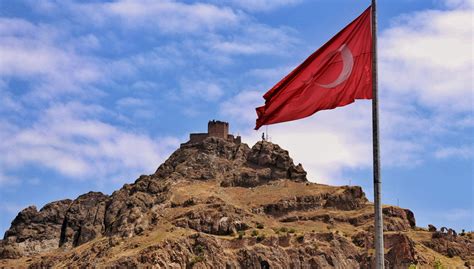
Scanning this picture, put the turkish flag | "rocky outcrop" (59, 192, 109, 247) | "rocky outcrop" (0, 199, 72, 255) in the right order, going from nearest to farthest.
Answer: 1. the turkish flag
2. "rocky outcrop" (59, 192, 109, 247)
3. "rocky outcrop" (0, 199, 72, 255)

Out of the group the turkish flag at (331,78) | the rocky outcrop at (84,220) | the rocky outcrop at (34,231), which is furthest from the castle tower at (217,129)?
the turkish flag at (331,78)

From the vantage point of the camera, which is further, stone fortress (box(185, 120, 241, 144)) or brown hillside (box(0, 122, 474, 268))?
stone fortress (box(185, 120, 241, 144))

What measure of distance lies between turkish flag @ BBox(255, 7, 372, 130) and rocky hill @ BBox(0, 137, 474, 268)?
11619cm

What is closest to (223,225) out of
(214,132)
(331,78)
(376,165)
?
(214,132)

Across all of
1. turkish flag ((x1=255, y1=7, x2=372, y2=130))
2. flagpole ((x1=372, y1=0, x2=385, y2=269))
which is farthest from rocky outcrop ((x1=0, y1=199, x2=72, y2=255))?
flagpole ((x1=372, y1=0, x2=385, y2=269))

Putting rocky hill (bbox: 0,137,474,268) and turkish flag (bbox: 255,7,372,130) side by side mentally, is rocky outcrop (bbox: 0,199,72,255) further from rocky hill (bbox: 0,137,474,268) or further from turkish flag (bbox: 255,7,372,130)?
turkish flag (bbox: 255,7,372,130)

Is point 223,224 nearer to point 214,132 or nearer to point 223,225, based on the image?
point 223,225

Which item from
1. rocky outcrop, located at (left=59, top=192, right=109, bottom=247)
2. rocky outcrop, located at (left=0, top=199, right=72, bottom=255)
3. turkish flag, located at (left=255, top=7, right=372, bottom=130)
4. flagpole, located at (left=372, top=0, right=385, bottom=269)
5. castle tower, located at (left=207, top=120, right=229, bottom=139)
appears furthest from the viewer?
castle tower, located at (left=207, top=120, right=229, bottom=139)

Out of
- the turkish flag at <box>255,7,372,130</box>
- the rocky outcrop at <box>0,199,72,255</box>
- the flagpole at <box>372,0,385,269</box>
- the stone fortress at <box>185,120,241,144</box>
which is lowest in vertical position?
the flagpole at <box>372,0,385,269</box>

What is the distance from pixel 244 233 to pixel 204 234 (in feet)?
28.2

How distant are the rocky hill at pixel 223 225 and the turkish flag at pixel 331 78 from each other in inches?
4574

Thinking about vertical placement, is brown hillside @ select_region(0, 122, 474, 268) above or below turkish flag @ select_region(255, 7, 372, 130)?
above

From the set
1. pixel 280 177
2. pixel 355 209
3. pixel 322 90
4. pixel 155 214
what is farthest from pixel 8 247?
pixel 322 90

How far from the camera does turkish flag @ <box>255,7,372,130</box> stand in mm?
32375
